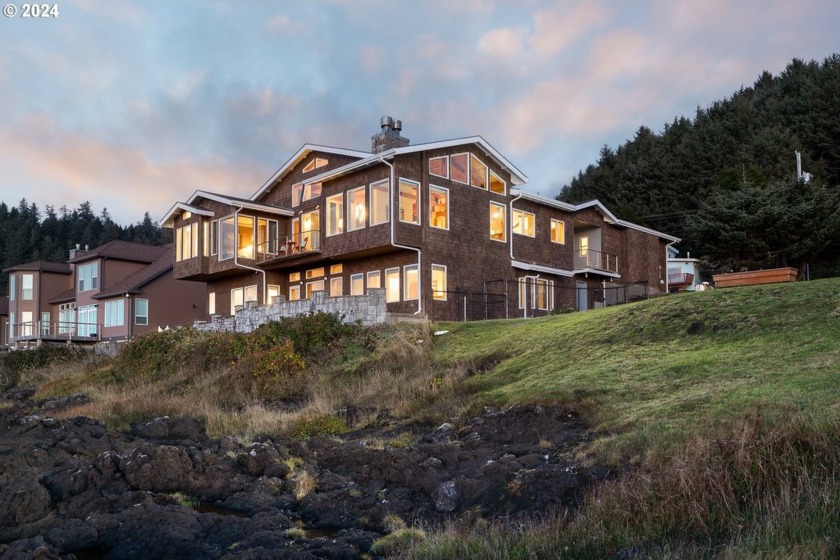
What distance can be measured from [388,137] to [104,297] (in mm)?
Result: 20525

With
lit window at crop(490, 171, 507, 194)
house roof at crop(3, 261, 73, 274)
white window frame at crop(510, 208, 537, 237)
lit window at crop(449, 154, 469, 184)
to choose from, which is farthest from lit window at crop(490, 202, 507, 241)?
house roof at crop(3, 261, 73, 274)

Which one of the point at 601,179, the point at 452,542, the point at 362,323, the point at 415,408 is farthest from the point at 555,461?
the point at 601,179

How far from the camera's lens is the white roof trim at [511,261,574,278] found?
1280 inches

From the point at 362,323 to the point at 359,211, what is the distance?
6.38 meters

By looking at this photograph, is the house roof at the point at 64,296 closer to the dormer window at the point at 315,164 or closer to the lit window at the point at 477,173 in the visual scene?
the dormer window at the point at 315,164

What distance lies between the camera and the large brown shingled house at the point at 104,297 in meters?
42.7

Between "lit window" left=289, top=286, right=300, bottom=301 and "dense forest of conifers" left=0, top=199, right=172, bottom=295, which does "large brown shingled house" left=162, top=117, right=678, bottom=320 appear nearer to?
"lit window" left=289, top=286, right=300, bottom=301

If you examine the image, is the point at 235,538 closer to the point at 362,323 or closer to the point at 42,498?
the point at 42,498

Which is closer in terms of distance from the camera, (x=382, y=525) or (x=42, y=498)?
(x=382, y=525)

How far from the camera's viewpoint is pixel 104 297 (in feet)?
144

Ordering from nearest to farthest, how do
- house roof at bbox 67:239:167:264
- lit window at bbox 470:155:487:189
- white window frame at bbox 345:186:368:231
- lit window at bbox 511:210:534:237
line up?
white window frame at bbox 345:186:368:231 → lit window at bbox 470:155:487:189 → lit window at bbox 511:210:534:237 → house roof at bbox 67:239:167:264

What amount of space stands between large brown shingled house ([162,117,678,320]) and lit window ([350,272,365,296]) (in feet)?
0.17

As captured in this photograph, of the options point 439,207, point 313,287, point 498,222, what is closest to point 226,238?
point 313,287

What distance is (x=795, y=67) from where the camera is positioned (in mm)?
66312
